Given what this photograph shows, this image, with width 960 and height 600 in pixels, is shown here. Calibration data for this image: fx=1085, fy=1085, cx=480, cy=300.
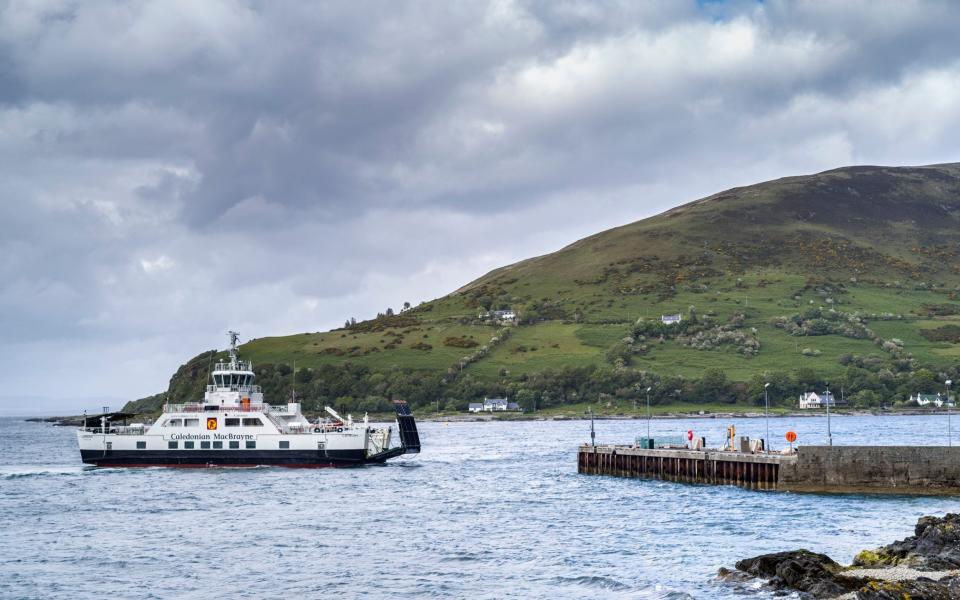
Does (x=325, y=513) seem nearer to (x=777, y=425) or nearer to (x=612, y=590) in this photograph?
(x=612, y=590)

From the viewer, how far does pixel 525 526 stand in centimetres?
6100

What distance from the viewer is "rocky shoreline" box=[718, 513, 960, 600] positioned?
107ft

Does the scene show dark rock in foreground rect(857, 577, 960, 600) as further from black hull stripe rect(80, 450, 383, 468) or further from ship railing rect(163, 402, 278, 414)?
ship railing rect(163, 402, 278, 414)

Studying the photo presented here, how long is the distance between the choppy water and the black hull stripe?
91 cm

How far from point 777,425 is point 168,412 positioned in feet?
396

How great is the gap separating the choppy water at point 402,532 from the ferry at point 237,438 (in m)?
1.57

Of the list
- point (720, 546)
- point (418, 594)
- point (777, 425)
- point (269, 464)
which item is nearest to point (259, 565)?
point (418, 594)

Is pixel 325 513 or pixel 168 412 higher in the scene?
pixel 168 412

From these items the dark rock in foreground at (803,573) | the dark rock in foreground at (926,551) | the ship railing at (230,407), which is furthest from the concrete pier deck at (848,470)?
the ship railing at (230,407)

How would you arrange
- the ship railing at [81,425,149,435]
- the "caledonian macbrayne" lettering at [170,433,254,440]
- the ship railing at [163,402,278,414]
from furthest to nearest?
the ship railing at [81,425,149,435], the ship railing at [163,402,278,414], the "caledonian macbrayne" lettering at [170,433,254,440]

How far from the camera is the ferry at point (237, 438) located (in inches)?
3703

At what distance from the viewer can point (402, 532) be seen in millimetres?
59750

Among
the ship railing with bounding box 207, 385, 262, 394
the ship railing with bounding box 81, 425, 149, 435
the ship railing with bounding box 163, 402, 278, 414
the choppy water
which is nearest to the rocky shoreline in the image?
the choppy water

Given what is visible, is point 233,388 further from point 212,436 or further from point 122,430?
point 122,430
